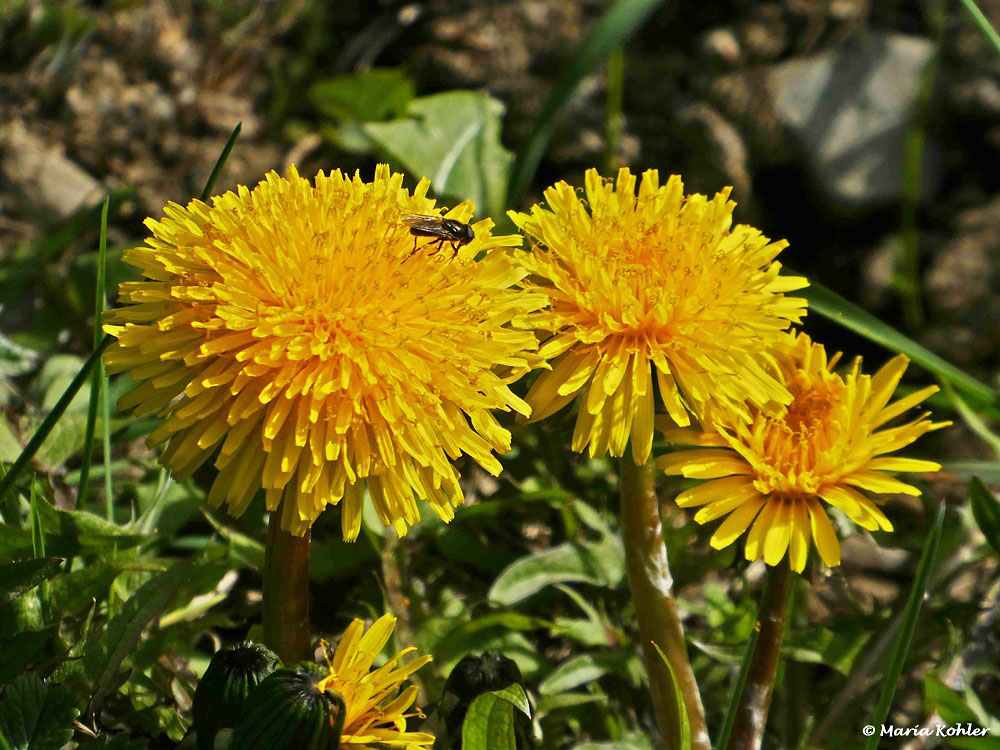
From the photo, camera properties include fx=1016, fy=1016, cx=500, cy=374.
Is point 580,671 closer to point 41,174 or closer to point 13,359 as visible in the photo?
point 13,359

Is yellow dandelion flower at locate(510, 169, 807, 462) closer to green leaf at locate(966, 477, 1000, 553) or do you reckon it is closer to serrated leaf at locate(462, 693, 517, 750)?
serrated leaf at locate(462, 693, 517, 750)

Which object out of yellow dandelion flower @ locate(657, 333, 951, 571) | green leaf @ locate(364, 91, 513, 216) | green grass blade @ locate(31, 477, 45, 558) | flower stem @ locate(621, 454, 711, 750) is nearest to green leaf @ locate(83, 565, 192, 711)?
green grass blade @ locate(31, 477, 45, 558)

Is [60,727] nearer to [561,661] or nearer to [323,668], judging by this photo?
[323,668]

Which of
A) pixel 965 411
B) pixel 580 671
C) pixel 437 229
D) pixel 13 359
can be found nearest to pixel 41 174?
pixel 13 359

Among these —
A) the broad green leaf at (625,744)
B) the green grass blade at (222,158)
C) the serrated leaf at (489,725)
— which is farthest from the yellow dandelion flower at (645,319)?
the broad green leaf at (625,744)

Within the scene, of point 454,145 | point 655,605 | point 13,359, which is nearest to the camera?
point 655,605

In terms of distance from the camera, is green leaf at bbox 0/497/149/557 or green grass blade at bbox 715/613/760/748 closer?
green grass blade at bbox 715/613/760/748

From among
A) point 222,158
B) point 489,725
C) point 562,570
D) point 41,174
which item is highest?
point 41,174
